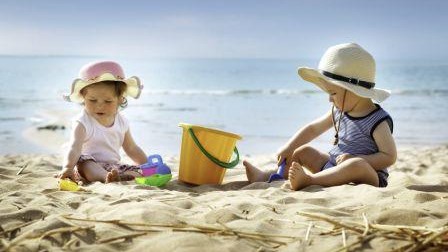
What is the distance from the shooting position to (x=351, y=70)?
3492 mm

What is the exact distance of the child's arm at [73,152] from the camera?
371 cm

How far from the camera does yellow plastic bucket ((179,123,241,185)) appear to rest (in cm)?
355

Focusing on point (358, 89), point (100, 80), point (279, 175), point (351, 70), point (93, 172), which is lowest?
point (93, 172)

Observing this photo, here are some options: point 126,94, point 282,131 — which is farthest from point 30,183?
point 282,131

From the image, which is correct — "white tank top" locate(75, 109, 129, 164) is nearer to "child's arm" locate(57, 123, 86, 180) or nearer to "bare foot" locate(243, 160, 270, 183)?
"child's arm" locate(57, 123, 86, 180)

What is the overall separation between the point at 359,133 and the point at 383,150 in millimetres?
197

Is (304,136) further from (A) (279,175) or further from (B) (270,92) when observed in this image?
(B) (270,92)

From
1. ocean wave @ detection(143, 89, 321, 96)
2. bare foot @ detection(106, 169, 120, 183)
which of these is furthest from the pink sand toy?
ocean wave @ detection(143, 89, 321, 96)

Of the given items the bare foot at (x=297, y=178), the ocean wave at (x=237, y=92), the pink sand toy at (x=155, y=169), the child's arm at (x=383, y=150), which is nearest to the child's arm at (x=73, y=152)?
the pink sand toy at (x=155, y=169)

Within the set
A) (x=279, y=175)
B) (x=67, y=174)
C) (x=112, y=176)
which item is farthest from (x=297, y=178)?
(x=67, y=174)

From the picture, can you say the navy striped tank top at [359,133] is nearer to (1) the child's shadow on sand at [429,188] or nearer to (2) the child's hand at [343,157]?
(2) the child's hand at [343,157]

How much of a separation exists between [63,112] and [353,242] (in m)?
9.96

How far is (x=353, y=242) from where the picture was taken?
1.96 meters

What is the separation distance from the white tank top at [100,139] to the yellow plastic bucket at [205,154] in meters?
0.73
